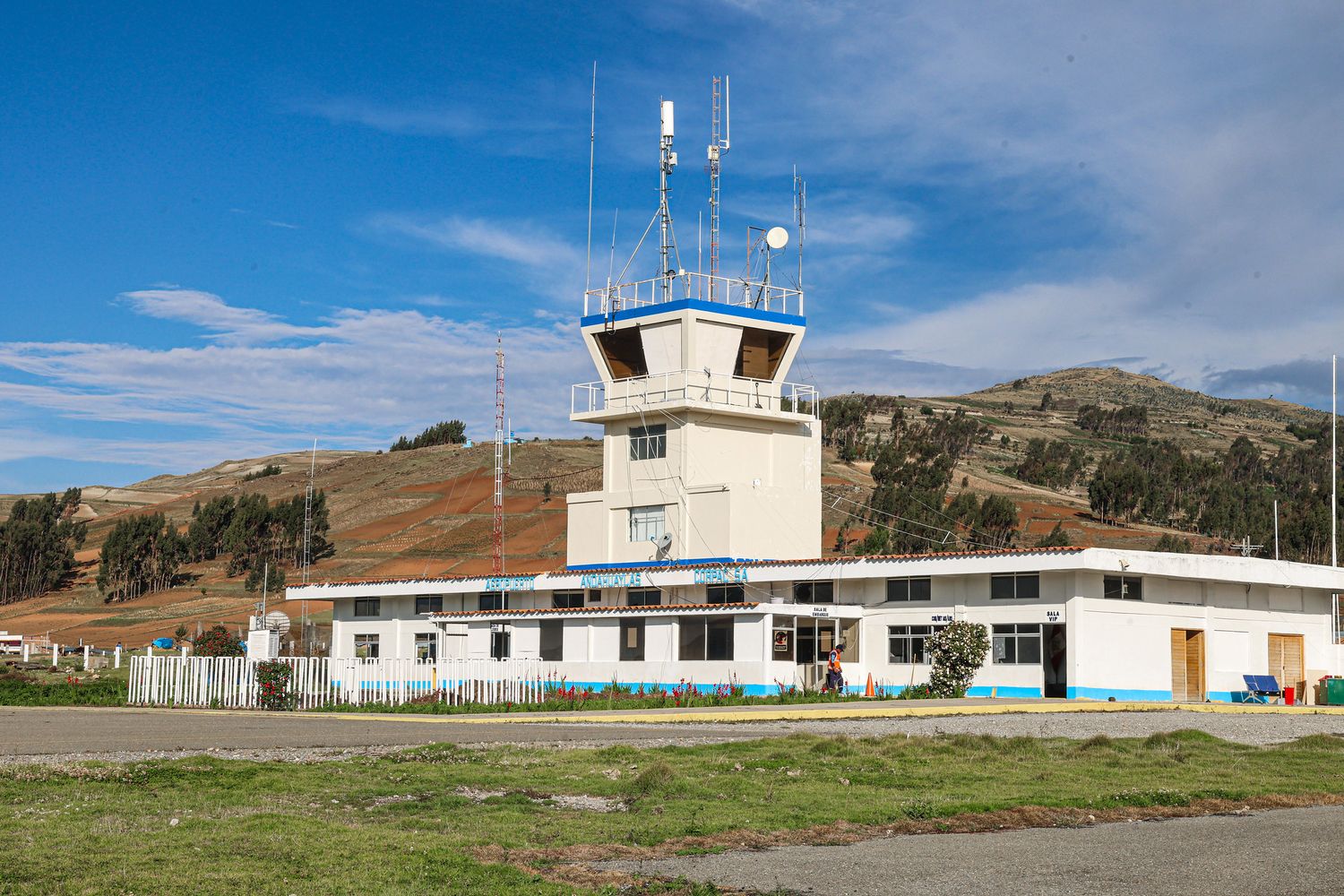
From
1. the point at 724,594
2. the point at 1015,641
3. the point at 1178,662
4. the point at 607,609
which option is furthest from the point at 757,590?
the point at 1178,662

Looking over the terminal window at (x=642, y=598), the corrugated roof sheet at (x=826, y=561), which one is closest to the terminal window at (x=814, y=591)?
the corrugated roof sheet at (x=826, y=561)

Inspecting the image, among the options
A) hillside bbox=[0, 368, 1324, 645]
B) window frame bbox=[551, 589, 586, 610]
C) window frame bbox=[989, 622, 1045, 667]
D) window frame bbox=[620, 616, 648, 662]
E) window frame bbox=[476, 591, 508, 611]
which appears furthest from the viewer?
hillside bbox=[0, 368, 1324, 645]

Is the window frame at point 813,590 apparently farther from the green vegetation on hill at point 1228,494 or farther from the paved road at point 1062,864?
the green vegetation on hill at point 1228,494

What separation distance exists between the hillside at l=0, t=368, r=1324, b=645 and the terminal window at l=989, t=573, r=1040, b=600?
136 feet

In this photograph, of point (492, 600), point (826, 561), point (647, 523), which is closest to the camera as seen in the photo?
point (826, 561)

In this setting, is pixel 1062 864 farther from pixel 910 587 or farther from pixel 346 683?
pixel 910 587

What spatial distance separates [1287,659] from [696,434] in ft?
65.2

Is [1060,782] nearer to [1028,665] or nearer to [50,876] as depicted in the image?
[50,876]

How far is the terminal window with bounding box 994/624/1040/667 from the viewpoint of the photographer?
39706 mm

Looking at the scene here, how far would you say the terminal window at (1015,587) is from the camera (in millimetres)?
40031

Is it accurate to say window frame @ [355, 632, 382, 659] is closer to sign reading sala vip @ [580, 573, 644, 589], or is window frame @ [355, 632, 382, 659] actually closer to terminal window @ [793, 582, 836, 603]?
sign reading sala vip @ [580, 573, 644, 589]

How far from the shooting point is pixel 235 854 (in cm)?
1066

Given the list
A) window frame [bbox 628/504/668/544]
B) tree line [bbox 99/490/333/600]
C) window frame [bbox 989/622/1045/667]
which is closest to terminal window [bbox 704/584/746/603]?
window frame [bbox 628/504/668/544]

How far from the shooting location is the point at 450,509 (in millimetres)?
122375
